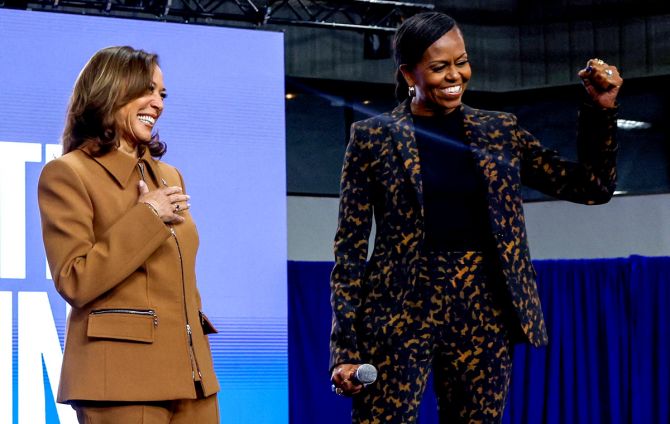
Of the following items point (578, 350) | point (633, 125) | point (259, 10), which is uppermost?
point (259, 10)

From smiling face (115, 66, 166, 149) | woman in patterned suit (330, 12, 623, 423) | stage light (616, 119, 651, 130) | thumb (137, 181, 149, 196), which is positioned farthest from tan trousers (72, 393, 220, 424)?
stage light (616, 119, 651, 130)

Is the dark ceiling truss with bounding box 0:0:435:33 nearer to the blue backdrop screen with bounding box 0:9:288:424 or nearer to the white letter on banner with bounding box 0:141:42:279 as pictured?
the blue backdrop screen with bounding box 0:9:288:424

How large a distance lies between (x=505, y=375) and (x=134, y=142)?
2.78 feet

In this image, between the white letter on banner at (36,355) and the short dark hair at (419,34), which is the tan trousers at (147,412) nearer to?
the short dark hair at (419,34)

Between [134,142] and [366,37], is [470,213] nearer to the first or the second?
[134,142]

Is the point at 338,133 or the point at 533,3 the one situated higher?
the point at 533,3

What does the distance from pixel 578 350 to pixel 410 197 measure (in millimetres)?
4730

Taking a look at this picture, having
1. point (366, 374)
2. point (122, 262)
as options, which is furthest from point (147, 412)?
point (366, 374)

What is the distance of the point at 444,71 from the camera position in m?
1.88

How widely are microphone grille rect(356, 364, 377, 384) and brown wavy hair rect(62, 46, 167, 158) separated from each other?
643 millimetres

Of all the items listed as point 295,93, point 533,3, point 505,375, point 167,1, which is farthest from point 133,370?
point 533,3

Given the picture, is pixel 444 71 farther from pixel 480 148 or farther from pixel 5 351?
pixel 5 351

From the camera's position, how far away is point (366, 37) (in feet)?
21.1

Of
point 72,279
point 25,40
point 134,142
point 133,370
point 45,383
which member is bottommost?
point 45,383
